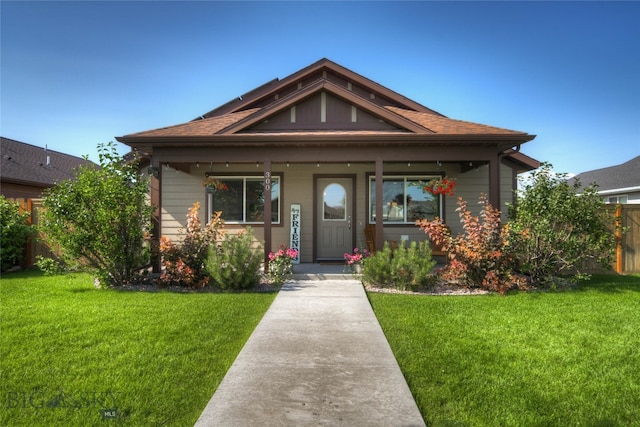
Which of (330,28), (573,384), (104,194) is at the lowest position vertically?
(573,384)

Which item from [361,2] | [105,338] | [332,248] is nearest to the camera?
[105,338]

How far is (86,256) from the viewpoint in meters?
6.40

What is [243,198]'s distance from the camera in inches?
384

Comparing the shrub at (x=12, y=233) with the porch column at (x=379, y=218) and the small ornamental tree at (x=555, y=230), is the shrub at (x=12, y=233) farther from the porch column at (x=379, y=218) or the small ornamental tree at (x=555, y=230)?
the small ornamental tree at (x=555, y=230)

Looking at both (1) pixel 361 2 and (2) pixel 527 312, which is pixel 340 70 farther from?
(2) pixel 527 312

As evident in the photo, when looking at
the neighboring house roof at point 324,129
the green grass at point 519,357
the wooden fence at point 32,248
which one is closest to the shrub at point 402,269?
the green grass at point 519,357

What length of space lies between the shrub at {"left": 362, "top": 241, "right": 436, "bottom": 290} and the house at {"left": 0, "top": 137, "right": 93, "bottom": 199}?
1310cm

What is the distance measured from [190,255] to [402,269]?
4.30 m

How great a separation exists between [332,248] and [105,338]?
6509 mm

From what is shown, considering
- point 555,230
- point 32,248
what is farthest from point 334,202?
point 32,248

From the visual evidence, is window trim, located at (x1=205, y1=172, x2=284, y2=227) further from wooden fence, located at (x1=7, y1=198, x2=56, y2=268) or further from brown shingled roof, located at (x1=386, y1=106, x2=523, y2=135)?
wooden fence, located at (x1=7, y1=198, x2=56, y2=268)

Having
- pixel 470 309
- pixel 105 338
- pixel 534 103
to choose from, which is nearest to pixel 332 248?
pixel 470 309

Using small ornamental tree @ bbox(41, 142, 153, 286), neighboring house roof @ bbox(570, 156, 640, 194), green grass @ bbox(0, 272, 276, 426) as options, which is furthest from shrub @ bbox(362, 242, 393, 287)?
neighboring house roof @ bbox(570, 156, 640, 194)

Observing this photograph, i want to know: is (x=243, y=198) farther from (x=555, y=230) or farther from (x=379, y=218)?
(x=555, y=230)
